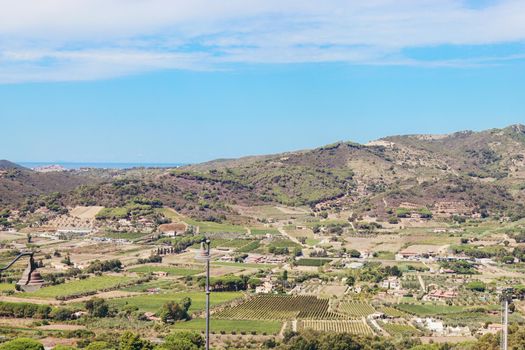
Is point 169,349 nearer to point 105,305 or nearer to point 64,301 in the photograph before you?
point 105,305

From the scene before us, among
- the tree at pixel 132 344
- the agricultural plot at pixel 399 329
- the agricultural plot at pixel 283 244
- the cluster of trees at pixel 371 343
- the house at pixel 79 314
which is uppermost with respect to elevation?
the tree at pixel 132 344

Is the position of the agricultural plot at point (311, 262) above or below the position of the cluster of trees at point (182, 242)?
below

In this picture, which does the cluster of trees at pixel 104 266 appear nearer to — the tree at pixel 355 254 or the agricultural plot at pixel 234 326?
the agricultural plot at pixel 234 326

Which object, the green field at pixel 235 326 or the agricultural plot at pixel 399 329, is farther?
the green field at pixel 235 326

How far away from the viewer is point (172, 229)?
97.1 metres

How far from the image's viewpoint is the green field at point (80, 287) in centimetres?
5662

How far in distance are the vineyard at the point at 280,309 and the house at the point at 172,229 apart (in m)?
38.8

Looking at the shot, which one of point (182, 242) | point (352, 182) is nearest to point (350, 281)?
point (182, 242)

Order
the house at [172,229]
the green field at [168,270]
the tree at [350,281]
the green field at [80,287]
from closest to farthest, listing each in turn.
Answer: the green field at [80,287] < the tree at [350,281] < the green field at [168,270] < the house at [172,229]

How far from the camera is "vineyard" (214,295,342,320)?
49631mm

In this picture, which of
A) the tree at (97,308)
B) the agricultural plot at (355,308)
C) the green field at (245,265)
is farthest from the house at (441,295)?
the tree at (97,308)

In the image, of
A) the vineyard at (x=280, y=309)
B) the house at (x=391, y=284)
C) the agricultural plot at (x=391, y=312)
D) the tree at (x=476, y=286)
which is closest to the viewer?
the vineyard at (x=280, y=309)

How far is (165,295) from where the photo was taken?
2264 inches

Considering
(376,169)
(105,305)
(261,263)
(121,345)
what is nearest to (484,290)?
(261,263)
